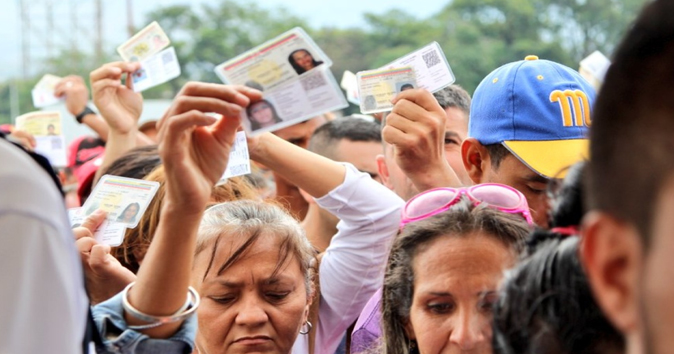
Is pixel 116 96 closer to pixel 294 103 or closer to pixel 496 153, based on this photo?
pixel 496 153

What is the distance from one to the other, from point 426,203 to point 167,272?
35.5 inches

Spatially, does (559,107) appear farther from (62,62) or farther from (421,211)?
(62,62)

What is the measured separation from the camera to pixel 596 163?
106 centimetres

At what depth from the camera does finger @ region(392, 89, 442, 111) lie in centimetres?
273

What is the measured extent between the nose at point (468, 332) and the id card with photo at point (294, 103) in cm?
55

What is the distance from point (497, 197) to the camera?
2.47 meters

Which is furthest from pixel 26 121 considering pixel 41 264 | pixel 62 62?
pixel 62 62

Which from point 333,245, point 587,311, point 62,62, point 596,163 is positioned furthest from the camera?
point 62,62

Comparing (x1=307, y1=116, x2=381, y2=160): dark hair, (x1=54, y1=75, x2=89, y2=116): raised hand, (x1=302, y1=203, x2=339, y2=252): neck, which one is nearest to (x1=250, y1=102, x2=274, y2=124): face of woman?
(x1=302, y1=203, x2=339, y2=252): neck

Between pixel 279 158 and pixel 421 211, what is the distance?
1.57 ft

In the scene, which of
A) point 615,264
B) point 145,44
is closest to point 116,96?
point 145,44

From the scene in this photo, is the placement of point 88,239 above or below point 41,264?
below

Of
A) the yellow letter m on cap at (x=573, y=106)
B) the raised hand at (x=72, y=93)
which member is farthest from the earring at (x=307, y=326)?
the raised hand at (x=72, y=93)

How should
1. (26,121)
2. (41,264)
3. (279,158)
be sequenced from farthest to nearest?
(26,121), (279,158), (41,264)
